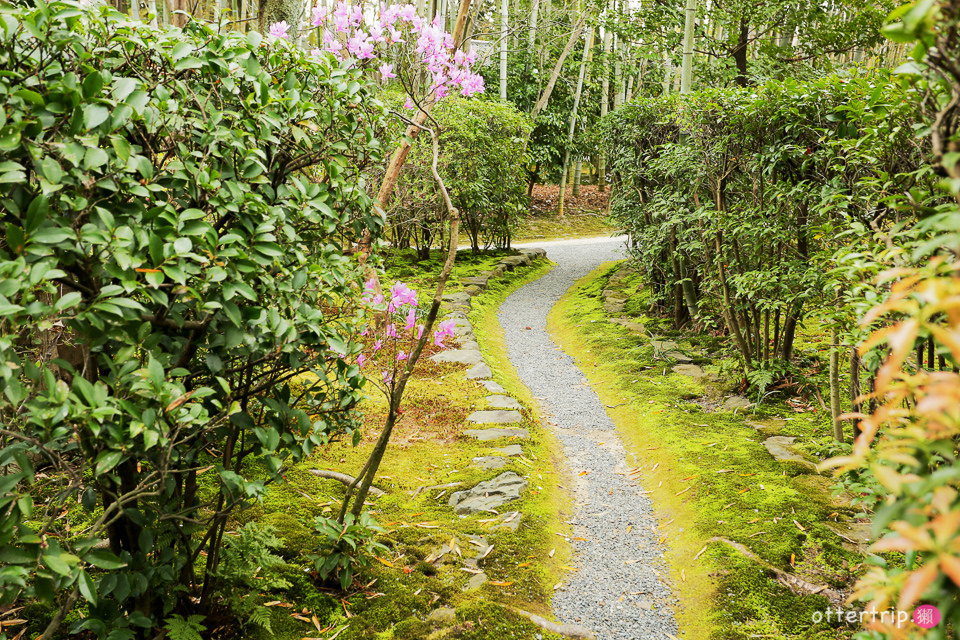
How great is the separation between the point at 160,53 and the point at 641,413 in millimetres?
4315

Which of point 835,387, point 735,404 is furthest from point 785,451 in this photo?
point 735,404

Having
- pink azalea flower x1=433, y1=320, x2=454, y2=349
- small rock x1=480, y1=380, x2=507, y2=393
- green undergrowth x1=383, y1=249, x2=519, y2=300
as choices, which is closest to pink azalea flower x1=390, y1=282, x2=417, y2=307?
pink azalea flower x1=433, y1=320, x2=454, y2=349

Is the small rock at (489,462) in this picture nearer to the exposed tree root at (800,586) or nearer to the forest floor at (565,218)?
the exposed tree root at (800,586)

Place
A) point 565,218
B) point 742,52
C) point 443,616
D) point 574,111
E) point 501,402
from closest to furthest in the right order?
point 443,616 < point 501,402 < point 742,52 < point 574,111 < point 565,218

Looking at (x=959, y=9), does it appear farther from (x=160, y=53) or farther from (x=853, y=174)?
(x=853, y=174)

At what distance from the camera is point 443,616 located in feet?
8.54

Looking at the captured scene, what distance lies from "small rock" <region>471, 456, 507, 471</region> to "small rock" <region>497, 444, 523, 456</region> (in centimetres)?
9

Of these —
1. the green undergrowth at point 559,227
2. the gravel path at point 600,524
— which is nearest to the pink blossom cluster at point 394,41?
the gravel path at point 600,524

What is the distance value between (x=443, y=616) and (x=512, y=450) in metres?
1.73

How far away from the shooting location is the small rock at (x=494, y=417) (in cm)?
475

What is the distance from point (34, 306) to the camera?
1.37 m

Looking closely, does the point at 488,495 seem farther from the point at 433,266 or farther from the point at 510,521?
the point at 433,266

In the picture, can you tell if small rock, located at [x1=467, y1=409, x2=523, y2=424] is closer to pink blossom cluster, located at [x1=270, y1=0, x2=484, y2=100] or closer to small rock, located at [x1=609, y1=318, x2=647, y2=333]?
pink blossom cluster, located at [x1=270, y1=0, x2=484, y2=100]

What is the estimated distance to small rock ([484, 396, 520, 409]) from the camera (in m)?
5.03
